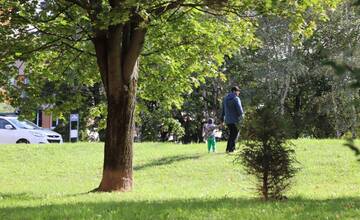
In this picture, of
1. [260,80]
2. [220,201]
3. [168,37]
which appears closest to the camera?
[220,201]

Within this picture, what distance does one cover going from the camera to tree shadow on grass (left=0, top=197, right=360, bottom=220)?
729 cm

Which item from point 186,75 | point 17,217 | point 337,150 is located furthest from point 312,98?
point 17,217

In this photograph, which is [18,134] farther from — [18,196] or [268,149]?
[268,149]

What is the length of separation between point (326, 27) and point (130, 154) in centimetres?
2882

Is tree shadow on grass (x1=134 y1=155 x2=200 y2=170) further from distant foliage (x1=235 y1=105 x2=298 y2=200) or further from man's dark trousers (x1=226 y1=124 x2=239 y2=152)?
distant foliage (x1=235 y1=105 x2=298 y2=200)

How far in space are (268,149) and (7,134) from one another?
21328 millimetres

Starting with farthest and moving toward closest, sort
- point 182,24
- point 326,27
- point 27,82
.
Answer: point 326,27, point 27,82, point 182,24

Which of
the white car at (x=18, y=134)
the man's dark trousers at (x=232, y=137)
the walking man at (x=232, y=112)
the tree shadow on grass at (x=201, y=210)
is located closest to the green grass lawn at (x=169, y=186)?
the tree shadow on grass at (x=201, y=210)

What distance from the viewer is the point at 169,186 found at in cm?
1307

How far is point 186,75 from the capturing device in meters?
14.8

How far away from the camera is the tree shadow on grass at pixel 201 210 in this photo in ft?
23.9

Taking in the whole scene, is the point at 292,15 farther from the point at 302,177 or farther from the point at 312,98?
the point at 312,98

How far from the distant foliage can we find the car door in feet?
68.4

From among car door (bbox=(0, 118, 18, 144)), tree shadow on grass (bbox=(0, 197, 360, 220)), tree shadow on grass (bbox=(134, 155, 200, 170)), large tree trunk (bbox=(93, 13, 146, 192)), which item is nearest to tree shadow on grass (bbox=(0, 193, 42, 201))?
large tree trunk (bbox=(93, 13, 146, 192))
